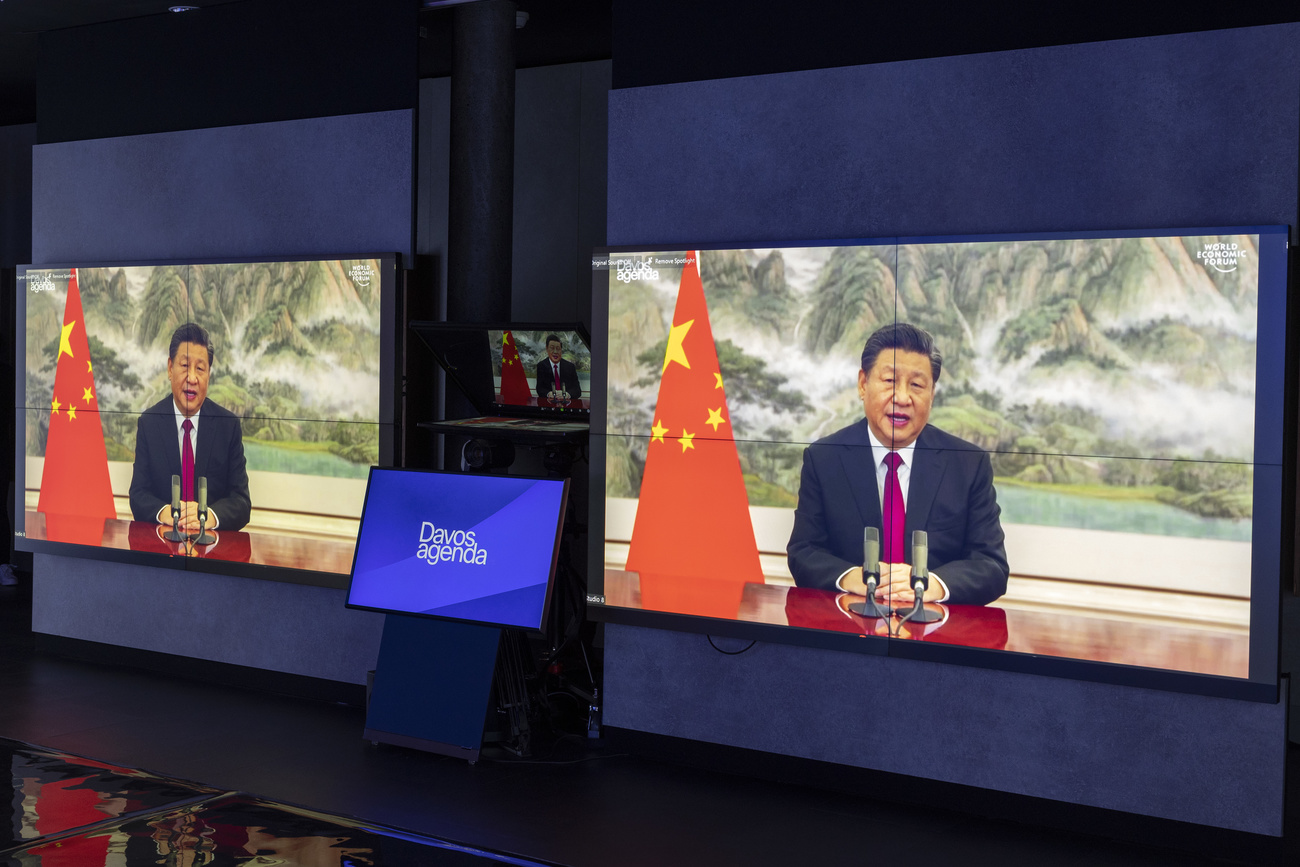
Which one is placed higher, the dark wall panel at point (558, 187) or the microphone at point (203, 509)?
the dark wall panel at point (558, 187)

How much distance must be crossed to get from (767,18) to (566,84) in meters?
2.67

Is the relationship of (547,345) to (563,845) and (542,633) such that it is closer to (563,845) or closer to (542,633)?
(542,633)

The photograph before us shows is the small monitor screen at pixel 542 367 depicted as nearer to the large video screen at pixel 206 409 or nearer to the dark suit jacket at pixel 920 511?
the large video screen at pixel 206 409

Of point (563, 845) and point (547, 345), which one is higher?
point (547, 345)

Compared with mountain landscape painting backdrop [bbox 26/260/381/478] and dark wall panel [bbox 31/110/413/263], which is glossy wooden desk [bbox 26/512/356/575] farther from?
dark wall panel [bbox 31/110/413/263]

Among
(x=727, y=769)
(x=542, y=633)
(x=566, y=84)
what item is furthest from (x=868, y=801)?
(x=566, y=84)

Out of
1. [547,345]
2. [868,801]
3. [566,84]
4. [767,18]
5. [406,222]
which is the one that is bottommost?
[868,801]

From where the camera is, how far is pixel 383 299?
5.46 metres

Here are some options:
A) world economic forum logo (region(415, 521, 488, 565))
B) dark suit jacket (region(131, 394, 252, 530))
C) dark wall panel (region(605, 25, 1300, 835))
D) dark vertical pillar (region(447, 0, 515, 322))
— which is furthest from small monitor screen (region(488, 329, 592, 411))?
dark suit jacket (region(131, 394, 252, 530))

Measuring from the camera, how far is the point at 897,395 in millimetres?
4348

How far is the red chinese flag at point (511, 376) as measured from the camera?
517 centimetres

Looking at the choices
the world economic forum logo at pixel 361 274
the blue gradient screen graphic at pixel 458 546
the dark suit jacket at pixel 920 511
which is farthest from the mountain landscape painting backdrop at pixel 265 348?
the dark suit jacket at pixel 920 511

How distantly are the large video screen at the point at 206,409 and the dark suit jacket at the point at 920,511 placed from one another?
2058 mm

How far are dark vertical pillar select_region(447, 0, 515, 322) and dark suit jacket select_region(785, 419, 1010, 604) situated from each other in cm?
185
